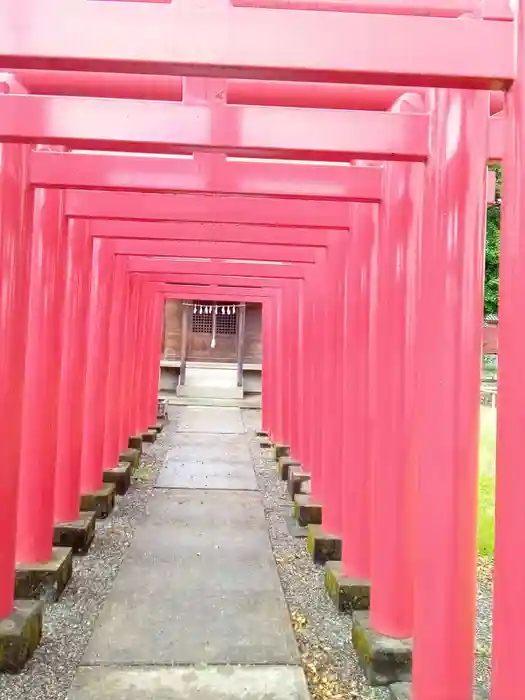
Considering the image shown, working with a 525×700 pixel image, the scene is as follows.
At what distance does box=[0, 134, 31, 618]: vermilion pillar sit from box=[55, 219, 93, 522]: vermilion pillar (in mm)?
1648

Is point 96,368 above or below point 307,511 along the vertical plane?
above

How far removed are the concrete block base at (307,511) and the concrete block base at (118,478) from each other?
Answer: 2.13m

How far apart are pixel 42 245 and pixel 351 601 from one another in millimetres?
3086

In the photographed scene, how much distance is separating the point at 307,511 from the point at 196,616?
2380 millimetres

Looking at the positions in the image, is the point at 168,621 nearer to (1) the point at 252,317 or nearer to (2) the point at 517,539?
(2) the point at 517,539

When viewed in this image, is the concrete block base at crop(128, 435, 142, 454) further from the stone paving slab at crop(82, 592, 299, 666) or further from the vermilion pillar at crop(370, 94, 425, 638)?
the vermilion pillar at crop(370, 94, 425, 638)

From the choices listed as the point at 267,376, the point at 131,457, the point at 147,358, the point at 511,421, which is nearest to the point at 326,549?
the point at 511,421

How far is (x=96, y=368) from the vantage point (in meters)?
6.59

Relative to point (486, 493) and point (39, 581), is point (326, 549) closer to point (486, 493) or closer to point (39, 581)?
point (39, 581)

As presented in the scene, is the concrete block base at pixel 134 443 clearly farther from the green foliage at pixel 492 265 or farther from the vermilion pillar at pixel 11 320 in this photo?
the green foliage at pixel 492 265

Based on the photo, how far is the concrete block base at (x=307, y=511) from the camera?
6.14 meters

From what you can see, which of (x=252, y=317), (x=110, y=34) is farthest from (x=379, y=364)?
(x=252, y=317)

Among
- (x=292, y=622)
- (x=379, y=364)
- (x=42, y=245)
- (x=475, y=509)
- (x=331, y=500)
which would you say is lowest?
(x=292, y=622)

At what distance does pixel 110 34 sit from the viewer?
1.93 metres
